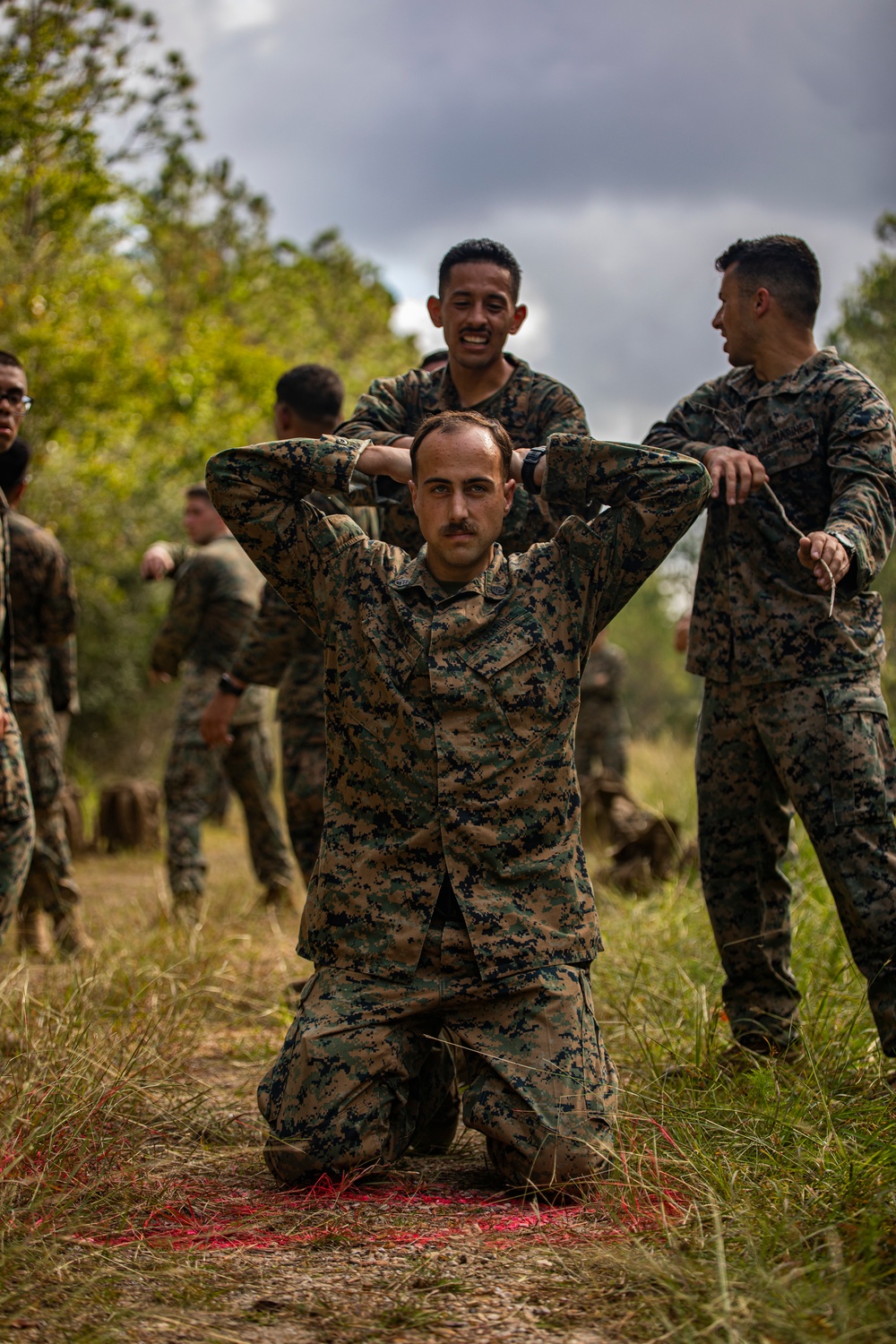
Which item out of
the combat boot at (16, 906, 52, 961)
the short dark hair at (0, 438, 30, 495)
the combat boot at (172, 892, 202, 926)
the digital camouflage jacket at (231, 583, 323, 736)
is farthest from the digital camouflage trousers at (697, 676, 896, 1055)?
the combat boot at (16, 906, 52, 961)

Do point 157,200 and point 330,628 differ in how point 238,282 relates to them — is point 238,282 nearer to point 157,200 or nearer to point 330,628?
point 157,200

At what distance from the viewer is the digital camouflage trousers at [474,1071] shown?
305cm

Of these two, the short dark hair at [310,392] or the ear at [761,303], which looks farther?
the short dark hair at [310,392]

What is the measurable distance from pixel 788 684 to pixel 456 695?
1121mm

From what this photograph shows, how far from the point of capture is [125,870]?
10.0 metres

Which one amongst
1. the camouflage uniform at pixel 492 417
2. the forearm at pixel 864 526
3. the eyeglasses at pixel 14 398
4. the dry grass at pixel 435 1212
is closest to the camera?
the dry grass at pixel 435 1212

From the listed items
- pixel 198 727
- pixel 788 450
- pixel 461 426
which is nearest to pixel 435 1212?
pixel 461 426

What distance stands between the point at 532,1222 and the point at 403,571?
1.62 m

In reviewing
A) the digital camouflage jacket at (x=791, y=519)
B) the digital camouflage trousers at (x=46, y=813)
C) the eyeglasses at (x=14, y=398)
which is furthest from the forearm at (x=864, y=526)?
the digital camouflage trousers at (x=46, y=813)

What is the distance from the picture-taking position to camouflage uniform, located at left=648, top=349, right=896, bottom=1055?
11.8 ft

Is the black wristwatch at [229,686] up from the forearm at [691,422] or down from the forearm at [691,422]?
down

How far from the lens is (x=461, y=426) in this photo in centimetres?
331

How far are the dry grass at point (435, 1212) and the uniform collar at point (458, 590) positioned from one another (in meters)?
1.38

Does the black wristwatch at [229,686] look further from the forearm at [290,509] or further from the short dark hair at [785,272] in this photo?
the short dark hair at [785,272]
